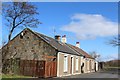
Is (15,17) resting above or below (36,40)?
above

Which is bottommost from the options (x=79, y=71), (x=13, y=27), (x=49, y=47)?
(x=79, y=71)

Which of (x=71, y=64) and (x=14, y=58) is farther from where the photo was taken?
(x=71, y=64)

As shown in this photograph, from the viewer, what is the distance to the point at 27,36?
31141 mm

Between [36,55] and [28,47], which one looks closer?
[36,55]

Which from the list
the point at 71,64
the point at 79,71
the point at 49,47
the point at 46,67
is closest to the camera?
the point at 46,67

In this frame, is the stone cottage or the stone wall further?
the stone wall

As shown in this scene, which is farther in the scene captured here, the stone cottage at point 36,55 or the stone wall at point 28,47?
the stone wall at point 28,47

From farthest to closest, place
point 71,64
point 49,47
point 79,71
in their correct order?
point 79,71
point 71,64
point 49,47

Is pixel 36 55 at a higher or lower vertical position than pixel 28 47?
lower

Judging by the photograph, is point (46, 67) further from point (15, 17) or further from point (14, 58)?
point (15, 17)

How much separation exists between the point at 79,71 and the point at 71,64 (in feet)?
19.5

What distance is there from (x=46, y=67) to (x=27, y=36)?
5.15 metres

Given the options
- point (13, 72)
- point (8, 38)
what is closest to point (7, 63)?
point (13, 72)

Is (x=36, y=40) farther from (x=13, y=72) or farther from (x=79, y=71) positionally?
(x=79, y=71)
